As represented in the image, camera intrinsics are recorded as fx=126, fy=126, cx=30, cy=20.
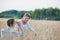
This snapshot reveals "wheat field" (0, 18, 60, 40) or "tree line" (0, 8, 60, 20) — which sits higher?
"tree line" (0, 8, 60, 20)

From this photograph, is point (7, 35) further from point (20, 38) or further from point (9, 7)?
point (9, 7)

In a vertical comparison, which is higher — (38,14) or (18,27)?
(38,14)

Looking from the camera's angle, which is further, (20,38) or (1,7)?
(1,7)

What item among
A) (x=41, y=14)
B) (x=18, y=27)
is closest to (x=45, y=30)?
(x=41, y=14)

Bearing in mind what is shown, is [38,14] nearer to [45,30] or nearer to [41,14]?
[41,14]

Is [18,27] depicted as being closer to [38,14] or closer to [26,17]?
[26,17]

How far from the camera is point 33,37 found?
5.34ft

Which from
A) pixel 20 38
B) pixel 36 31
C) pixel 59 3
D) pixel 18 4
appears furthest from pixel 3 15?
pixel 59 3

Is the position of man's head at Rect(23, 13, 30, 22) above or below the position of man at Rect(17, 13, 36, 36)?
above

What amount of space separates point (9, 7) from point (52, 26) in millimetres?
635

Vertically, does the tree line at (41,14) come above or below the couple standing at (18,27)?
above

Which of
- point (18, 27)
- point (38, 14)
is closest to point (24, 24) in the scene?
point (18, 27)

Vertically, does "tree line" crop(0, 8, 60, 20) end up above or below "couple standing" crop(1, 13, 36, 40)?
above

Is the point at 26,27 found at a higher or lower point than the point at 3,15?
lower
